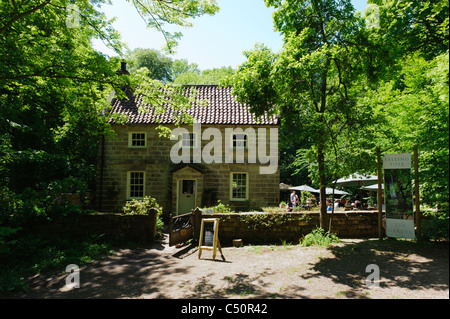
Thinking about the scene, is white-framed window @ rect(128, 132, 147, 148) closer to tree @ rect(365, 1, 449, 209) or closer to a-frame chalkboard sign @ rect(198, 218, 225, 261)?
a-frame chalkboard sign @ rect(198, 218, 225, 261)

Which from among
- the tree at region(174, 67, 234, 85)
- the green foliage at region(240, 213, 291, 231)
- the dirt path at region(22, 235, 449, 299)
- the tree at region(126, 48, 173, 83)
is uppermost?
the tree at region(126, 48, 173, 83)

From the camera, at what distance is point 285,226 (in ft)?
32.5

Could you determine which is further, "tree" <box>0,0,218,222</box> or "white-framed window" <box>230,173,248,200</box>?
"white-framed window" <box>230,173,248,200</box>

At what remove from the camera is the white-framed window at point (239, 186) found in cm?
1602

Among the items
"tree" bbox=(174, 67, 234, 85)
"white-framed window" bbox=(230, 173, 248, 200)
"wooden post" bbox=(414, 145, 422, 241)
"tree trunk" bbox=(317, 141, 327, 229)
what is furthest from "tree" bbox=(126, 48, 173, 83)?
"wooden post" bbox=(414, 145, 422, 241)

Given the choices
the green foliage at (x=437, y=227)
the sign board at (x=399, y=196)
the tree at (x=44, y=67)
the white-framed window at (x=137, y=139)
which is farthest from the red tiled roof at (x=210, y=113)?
the green foliage at (x=437, y=227)

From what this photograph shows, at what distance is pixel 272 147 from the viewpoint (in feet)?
52.9

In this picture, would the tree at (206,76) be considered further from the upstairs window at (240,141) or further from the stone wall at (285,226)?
the stone wall at (285,226)

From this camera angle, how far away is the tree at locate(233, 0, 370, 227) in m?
7.64

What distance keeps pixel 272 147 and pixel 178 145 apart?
563cm

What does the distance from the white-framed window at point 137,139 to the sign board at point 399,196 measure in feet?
43.7

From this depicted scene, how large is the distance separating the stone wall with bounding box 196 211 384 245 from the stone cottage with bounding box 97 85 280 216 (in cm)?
556
